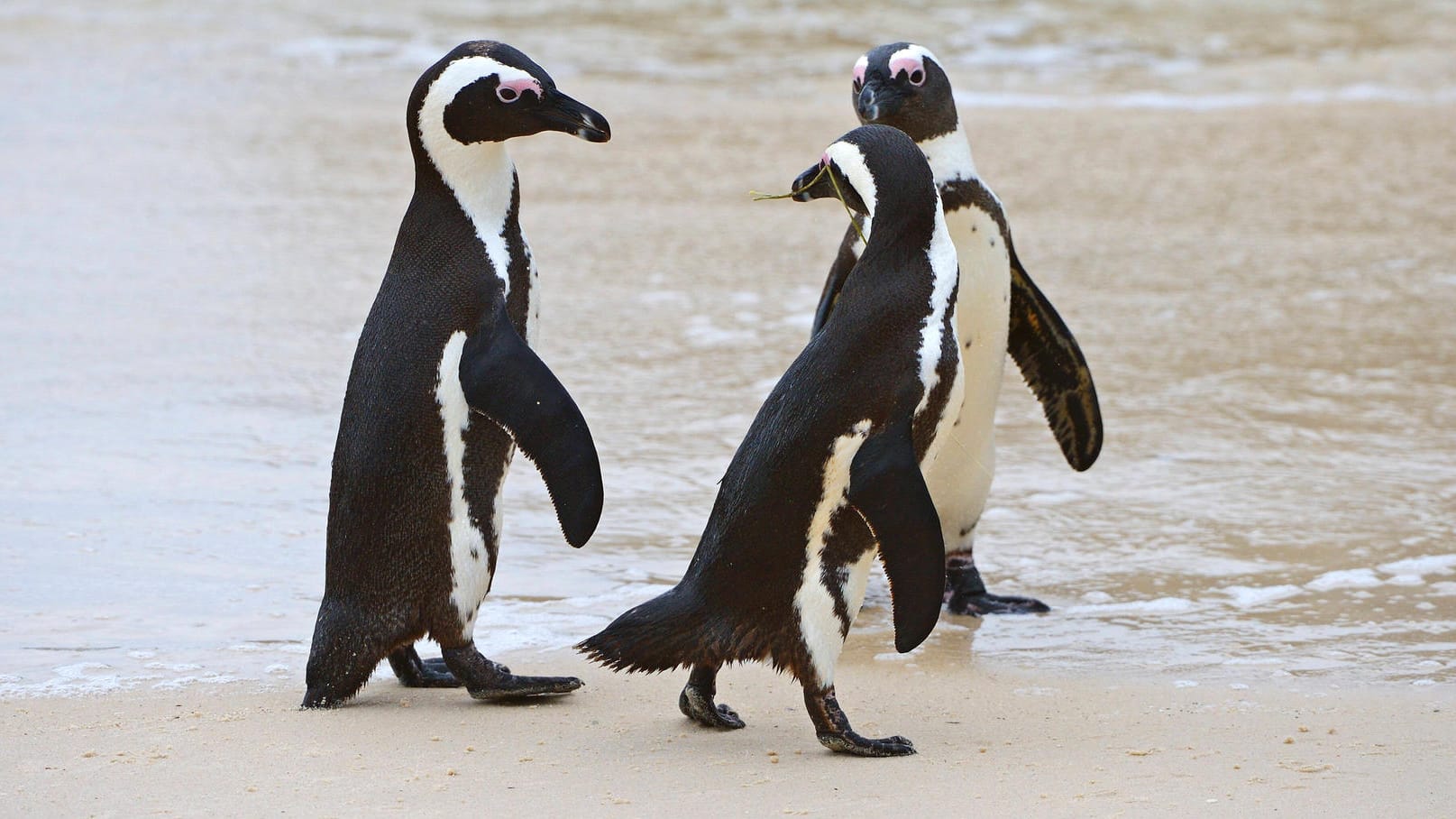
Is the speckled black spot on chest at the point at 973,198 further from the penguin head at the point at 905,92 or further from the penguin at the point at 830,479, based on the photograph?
the penguin at the point at 830,479

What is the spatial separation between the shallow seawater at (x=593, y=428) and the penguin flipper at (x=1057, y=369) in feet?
1.25

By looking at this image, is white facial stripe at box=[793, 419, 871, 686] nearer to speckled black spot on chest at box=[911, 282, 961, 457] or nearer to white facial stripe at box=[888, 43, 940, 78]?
speckled black spot on chest at box=[911, 282, 961, 457]

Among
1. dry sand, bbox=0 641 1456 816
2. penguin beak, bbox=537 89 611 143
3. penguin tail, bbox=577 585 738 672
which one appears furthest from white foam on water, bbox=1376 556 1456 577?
penguin beak, bbox=537 89 611 143

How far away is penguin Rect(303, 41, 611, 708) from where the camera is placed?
3.31 metres

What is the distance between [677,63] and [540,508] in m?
9.49

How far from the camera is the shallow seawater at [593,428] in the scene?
4.04 metres

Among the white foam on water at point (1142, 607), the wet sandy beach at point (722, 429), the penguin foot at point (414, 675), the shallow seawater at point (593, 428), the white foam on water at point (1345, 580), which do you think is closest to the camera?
the wet sandy beach at point (722, 429)

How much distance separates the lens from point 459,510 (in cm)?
335

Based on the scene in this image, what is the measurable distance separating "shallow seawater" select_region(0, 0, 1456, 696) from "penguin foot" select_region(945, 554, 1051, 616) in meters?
0.07

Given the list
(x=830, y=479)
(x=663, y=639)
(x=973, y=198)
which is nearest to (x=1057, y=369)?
(x=973, y=198)

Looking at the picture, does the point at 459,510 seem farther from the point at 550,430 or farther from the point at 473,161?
the point at 473,161

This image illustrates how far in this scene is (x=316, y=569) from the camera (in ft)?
14.4

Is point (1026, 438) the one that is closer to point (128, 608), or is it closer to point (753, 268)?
point (753, 268)


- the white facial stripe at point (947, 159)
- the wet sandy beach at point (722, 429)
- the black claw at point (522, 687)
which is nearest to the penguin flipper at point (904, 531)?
the wet sandy beach at point (722, 429)
